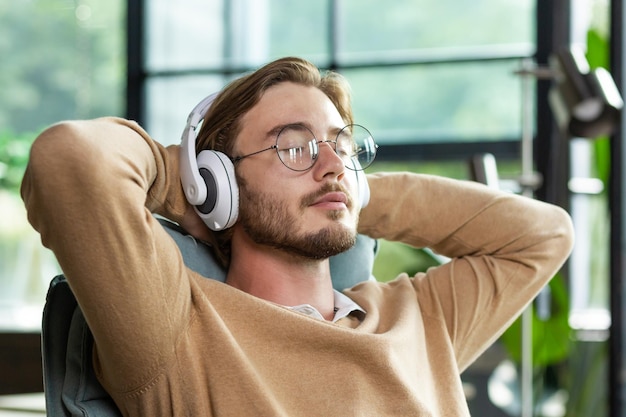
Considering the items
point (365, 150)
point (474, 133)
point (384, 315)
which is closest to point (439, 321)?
point (384, 315)

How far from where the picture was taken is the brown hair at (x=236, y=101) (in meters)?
1.69

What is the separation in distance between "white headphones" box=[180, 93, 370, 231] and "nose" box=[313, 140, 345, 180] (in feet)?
0.47

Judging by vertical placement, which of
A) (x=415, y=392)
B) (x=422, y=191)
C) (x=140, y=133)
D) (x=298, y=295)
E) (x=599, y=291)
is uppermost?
(x=140, y=133)

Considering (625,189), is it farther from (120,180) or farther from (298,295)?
(120,180)

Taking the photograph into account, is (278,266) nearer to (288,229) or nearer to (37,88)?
(288,229)

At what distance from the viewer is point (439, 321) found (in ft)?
5.73

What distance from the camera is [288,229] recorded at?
5.27ft

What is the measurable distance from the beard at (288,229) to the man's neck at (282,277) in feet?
0.11

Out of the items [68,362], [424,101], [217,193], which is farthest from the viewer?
[424,101]

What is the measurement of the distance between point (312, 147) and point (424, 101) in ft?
11.8

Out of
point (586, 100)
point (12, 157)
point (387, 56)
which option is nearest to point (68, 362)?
point (586, 100)

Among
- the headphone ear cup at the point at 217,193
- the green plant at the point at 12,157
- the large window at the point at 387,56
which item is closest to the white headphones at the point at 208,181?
the headphone ear cup at the point at 217,193

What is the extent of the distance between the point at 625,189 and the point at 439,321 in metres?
1.60

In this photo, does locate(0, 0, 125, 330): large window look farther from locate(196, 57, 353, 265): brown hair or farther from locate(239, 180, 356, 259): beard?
locate(239, 180, 356, 259): beard
